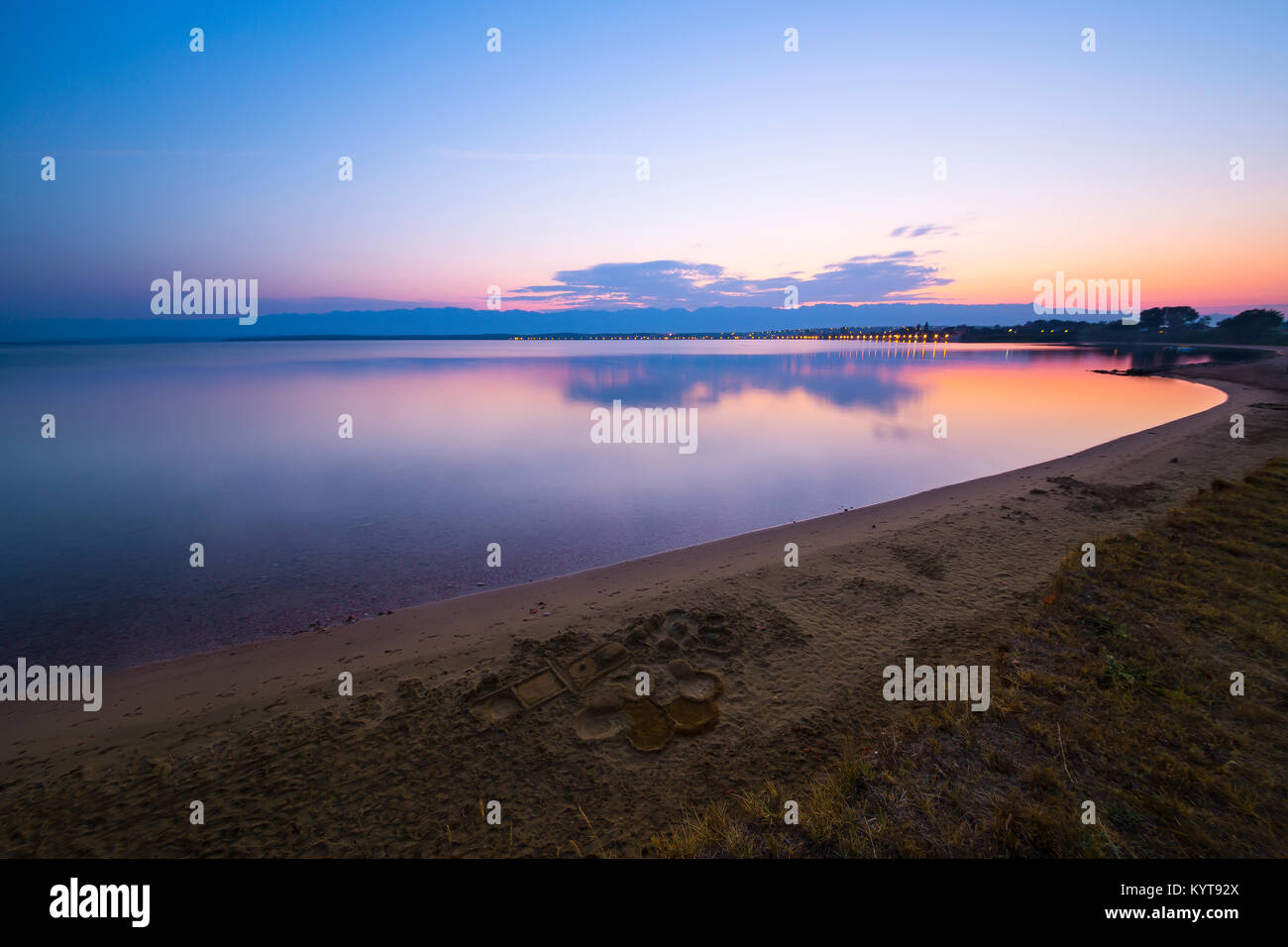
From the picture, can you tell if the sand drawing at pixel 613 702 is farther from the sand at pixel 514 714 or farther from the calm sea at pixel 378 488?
the calm sea at pixel 378 488

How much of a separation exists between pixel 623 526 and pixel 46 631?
10.3 meters

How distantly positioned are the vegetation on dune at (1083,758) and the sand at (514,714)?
Answer: 19.2 inches

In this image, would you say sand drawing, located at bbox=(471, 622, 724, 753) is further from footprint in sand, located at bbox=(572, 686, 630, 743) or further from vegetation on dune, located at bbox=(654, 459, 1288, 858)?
vegetation on dune, located at bbox=(654, 459, 1288, 858)

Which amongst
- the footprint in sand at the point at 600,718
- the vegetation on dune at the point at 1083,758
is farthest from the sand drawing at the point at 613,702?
the vegetation on dune at the point at 1083,758

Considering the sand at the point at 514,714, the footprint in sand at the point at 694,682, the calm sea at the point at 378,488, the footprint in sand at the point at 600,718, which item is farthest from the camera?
the calm sea at the point at 378,488

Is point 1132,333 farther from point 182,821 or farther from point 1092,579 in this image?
point 182,821

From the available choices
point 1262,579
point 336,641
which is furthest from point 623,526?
point 1262,579

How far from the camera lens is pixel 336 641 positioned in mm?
7387

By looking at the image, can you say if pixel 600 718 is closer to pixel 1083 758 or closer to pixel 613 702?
pixel 613 702

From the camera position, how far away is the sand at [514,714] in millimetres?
4109

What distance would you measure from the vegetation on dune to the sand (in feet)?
1.60

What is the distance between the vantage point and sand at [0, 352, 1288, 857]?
13.5 feet
